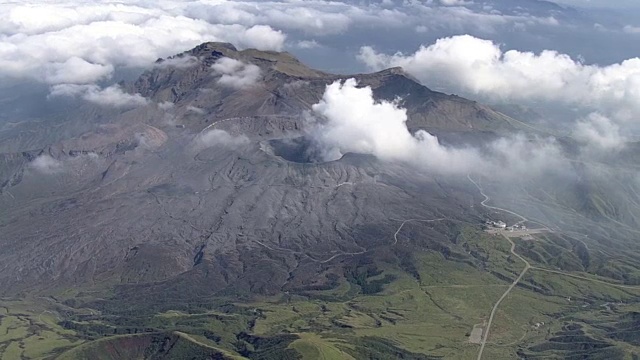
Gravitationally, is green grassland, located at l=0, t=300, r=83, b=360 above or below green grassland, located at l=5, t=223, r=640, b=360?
below

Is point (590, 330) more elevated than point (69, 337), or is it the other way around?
point (590, 330)

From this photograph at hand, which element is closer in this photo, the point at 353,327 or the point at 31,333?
the point at 353,327

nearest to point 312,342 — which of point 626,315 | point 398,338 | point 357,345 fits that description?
point 357,345

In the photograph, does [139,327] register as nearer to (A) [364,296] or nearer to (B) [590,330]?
(A) [364,296]

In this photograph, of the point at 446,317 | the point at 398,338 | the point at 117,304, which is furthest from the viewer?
the point at 117,304

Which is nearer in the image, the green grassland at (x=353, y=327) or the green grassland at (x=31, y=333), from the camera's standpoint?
the green grassland at (x=353, y=327)

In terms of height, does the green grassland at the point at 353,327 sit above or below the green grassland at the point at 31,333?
above

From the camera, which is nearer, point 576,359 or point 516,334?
point 576,359

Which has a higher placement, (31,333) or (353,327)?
(353,327)

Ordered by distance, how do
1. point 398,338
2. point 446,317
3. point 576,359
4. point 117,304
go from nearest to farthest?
point 576,359, point 398,338, point 446,317, point 117,304

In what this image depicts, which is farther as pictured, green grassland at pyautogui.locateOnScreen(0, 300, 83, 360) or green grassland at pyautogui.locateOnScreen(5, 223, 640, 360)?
green grassland at pyautogui.locateOnScreen(0, 300, 83, 360)
